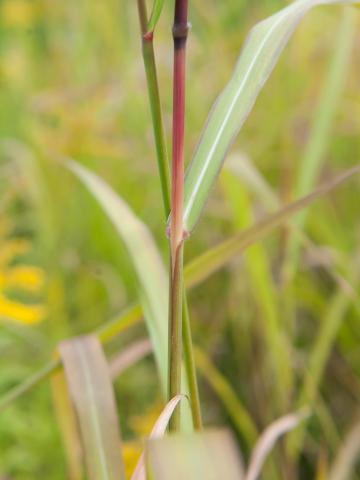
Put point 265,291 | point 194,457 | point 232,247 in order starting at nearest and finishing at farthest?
point 194,457
point 232,247
point 265,291

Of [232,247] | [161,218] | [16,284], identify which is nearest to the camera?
[232,247]

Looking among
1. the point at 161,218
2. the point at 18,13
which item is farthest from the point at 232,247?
the point at 18,13

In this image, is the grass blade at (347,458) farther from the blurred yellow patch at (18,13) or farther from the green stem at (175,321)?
the blurred yellow patch at (18,13)

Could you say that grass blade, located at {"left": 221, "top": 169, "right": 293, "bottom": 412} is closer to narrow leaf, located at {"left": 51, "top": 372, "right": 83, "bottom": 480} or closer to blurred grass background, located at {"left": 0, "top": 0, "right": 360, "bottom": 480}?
blurred grass background, located at {"left": 0, "top": 0, "right": 360, "bottom": 480}

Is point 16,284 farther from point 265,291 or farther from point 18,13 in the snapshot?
point 18,13

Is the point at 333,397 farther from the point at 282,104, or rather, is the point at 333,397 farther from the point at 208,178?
the point at 208,178

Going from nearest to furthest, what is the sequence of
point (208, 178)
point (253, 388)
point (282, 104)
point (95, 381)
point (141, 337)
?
point (208, 178) < point (95, 381) < point (253, 388) < point (141, 337) < point (282, 104)

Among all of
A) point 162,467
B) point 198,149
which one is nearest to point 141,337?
point 198,149
